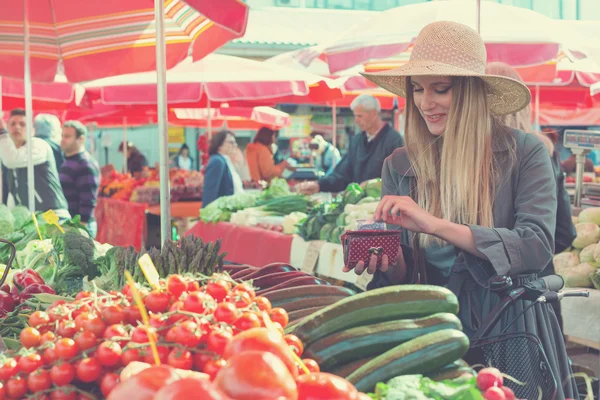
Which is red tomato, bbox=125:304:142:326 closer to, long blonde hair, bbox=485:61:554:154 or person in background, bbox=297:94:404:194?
long blonde hair, bbox=485:61:554:154

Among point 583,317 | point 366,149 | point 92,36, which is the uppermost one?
point 92,36

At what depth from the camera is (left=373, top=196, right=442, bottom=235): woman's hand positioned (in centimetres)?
268

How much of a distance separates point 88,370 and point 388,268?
1478mm

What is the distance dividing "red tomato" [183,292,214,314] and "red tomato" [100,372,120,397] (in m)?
0.24

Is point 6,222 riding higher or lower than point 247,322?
lower

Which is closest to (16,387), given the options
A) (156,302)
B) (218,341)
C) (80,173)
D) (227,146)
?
(156,302)

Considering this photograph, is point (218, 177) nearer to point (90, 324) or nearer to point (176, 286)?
point (176, 286)

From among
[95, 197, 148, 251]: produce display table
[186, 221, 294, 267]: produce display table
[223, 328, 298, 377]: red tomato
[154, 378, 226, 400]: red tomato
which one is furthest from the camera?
[95, 197, 148, 251]: produce display table

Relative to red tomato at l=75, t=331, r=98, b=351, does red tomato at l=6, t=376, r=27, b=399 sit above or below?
below

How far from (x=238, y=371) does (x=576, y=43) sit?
6.32m

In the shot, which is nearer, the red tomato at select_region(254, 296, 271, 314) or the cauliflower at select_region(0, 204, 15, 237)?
the red tomato at select_region(254, 296, 271, 314)

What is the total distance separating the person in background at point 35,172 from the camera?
716 cm

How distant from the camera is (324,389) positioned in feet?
4.82

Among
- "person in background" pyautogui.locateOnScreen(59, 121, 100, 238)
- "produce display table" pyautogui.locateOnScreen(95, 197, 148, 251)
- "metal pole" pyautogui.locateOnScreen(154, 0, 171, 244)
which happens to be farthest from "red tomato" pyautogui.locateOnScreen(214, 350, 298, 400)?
"produce display table" pyautogui.locateOnScreen(95, 197, 148, 251)
